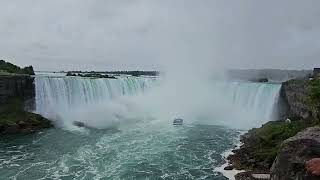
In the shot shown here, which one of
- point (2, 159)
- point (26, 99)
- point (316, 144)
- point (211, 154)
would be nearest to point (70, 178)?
point (2, 159)

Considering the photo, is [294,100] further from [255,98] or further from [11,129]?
[11,129]

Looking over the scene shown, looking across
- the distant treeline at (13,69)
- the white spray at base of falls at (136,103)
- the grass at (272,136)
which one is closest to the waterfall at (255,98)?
the white spray at base of falls at (136,103)

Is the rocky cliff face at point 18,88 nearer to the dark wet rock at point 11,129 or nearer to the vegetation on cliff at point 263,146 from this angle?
the dark wet rock at point 11,129

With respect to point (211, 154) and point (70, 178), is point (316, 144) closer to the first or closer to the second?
point (70, 178)

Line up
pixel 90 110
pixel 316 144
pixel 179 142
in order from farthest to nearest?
pixel 90 110, pixel 179 142, pixel 316 144

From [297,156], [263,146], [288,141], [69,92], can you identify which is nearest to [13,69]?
[69,92]
